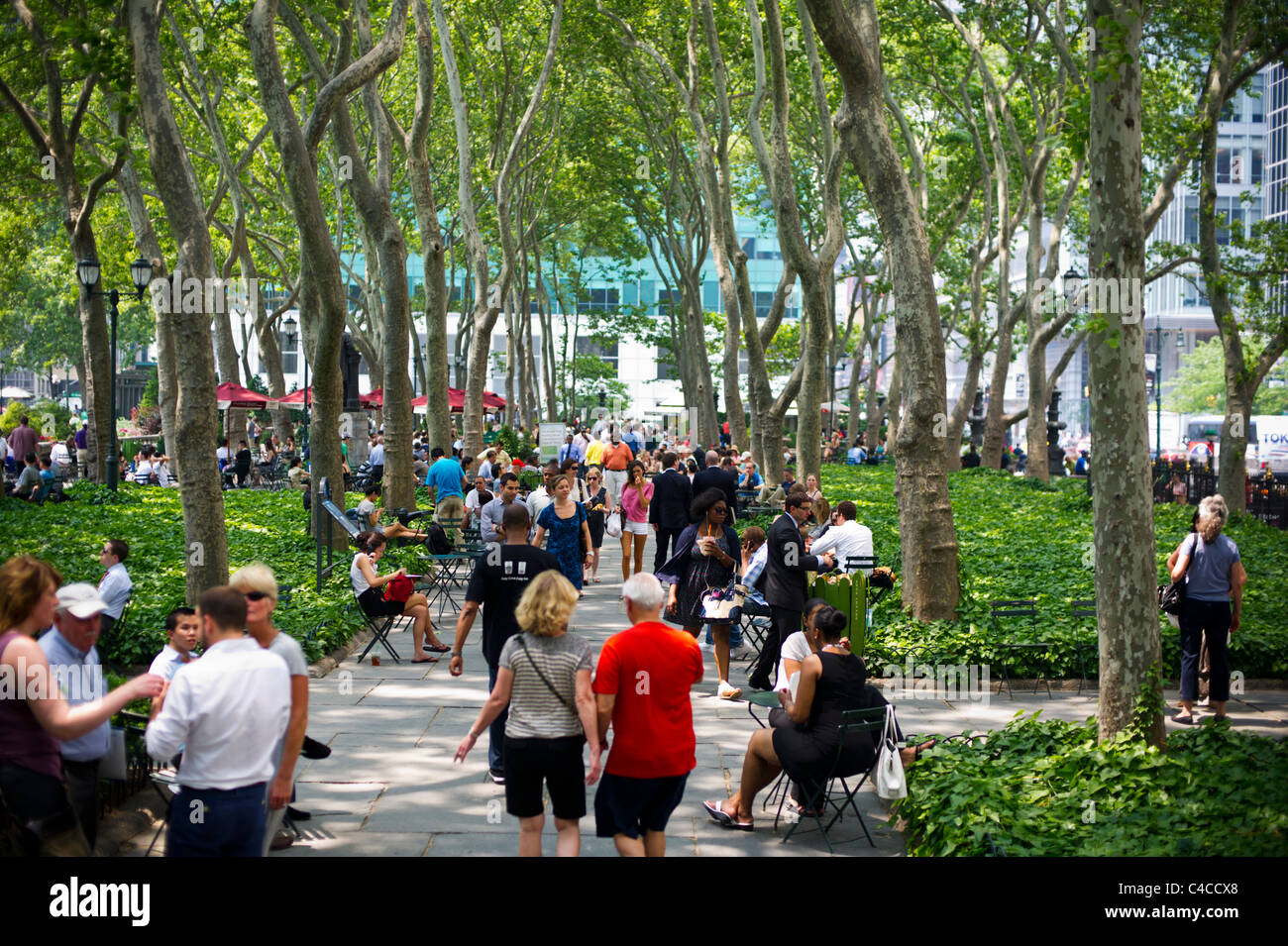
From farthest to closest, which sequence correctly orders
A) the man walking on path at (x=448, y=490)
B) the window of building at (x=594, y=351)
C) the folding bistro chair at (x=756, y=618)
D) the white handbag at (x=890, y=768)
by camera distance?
the window of building at (x=594, y=351)
the man walking on path at (x=448, y=490)
the folding bistro chair at (x=756, y=618)
the white handbag at (x=890, y=768)

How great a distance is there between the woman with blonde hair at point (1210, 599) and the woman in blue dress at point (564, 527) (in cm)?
558

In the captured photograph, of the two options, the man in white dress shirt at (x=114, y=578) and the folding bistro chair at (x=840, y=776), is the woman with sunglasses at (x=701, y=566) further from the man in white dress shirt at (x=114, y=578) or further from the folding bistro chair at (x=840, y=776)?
the man in white dress shirt at (x=114, y=578)

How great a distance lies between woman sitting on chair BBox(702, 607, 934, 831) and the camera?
6.86 meters

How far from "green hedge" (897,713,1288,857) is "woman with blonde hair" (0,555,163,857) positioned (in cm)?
403

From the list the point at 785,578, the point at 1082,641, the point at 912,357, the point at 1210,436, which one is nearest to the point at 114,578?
the point at 785,578

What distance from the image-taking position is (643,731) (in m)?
5.78

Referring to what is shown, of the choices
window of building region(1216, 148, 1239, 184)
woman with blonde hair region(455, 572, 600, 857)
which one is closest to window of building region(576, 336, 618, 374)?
window of building region(1216, 148, 1239, 184)

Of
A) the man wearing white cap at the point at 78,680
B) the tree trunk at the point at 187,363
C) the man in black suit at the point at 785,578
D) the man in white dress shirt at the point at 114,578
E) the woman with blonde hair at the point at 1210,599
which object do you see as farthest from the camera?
the tree trunk at the point at 187,363

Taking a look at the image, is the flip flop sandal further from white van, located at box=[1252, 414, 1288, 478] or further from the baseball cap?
white van, located at box=[1252, 414, 1288, 478]

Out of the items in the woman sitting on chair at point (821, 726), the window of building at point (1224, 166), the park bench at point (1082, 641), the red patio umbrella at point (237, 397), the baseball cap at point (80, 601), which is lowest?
the park bench at point (1082, 641)

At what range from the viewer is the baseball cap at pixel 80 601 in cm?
543

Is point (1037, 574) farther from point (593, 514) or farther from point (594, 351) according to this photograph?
point (594, 351)

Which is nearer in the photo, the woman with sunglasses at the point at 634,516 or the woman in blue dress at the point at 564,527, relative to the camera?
the woman in blue dress at the point at 564,527

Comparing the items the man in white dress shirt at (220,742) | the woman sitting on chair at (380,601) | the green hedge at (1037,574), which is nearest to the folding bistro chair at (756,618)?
the green hedge at (1037,574)
